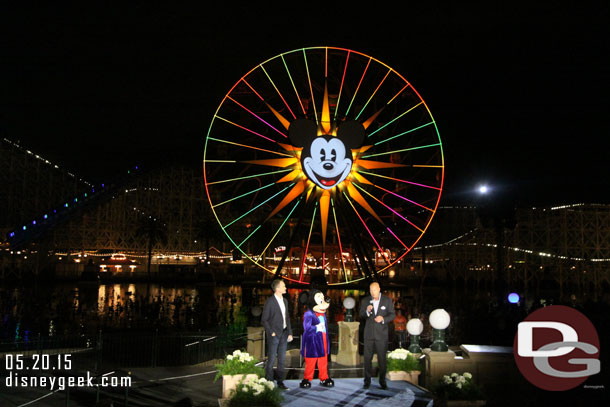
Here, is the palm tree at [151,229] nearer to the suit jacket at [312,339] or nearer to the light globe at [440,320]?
the suit jacket at [312,339]

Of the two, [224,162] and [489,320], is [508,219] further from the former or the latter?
[224,162]

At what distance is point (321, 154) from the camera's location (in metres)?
14.2

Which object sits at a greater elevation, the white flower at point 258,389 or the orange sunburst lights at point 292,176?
the orange sunburst lights at point 292,176

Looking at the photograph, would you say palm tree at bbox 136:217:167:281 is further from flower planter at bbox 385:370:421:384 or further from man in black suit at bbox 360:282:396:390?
man in black suit at bbox 360:282:396:390

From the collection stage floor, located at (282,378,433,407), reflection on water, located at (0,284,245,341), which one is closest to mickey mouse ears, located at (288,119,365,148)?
stage floor, located at (282,378,433,407)

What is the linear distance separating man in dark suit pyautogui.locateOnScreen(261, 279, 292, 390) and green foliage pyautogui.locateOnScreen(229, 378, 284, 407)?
101 cm

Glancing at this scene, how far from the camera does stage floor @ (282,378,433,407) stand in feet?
27.5

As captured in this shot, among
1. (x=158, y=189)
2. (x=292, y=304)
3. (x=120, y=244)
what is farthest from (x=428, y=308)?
(x=120, y=244)

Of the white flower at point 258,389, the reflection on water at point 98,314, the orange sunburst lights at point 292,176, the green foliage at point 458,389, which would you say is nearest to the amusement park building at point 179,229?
the reflection on water at point 98,314

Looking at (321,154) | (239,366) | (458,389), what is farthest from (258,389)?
(321,154)

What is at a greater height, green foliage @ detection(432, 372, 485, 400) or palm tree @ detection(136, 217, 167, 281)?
palm tree @ detection(136, 217, 167, 281)

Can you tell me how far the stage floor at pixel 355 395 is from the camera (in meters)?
8.37

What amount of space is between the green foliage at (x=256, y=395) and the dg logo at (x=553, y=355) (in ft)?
15.1

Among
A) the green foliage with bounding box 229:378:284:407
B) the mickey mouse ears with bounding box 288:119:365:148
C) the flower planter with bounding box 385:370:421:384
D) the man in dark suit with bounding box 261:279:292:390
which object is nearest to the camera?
the green foliage with bounding box 229:378:284:407
